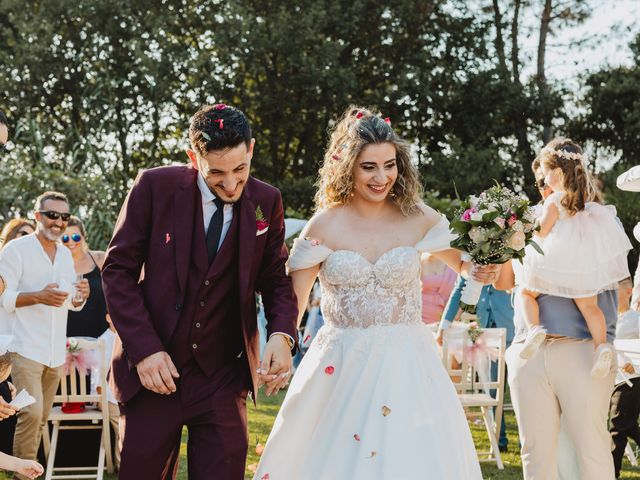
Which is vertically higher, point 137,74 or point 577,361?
point 137,74

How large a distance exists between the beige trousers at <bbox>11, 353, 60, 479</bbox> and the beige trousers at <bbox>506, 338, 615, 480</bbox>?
3.61 metres

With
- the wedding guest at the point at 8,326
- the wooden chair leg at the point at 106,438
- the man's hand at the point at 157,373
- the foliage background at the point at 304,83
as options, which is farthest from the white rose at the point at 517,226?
the foliage background at the point at 304,83

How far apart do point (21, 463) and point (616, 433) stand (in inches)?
185

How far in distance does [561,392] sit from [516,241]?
1129 millimetres

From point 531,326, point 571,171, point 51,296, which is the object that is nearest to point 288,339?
point 531,326

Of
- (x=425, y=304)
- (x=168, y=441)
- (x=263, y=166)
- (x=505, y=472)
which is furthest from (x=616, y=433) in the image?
(x=263, y=166)

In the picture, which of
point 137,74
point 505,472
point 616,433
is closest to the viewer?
point 616,433

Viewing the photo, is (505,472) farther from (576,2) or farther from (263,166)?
(576,2)

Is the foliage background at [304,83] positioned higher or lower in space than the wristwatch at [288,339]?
higher

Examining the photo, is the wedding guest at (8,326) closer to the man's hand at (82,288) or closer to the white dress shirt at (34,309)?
the white dress shirt at (34,309)

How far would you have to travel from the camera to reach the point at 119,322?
3.49m

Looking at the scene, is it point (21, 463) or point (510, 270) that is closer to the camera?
point (21, 463)

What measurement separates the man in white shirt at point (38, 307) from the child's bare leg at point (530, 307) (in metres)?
3.30

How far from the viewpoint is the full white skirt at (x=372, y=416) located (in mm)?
4023
